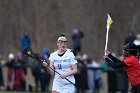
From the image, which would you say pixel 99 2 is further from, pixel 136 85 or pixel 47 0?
pixel 136 85

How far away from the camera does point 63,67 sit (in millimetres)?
19844

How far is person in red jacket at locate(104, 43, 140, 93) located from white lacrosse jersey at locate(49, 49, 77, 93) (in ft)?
3.41

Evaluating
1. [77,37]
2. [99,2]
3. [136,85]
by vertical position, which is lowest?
[136,85]

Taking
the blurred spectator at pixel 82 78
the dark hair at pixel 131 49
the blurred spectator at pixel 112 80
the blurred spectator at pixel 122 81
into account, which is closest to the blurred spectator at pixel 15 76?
the blurred spectator at pixel 82 78

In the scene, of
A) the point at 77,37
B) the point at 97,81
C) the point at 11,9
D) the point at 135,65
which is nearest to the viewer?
the point at 135,65

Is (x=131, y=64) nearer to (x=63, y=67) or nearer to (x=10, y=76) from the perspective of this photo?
(x=63, y=67)

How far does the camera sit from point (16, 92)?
32875mm

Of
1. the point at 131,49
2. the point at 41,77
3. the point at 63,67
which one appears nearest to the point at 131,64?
the point at 131,49

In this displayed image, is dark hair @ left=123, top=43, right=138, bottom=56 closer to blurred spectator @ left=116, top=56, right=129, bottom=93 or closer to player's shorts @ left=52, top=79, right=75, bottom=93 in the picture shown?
player's shorts @ left=52, top=79, right=75, bottom=93

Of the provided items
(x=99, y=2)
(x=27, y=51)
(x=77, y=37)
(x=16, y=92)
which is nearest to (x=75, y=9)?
(x=99, y=2)

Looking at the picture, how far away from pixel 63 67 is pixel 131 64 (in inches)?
68.1

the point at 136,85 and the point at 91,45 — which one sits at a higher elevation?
the point at 91,45

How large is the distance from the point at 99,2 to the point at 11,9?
5.01 metres

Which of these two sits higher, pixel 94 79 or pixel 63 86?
pixel 94 79
